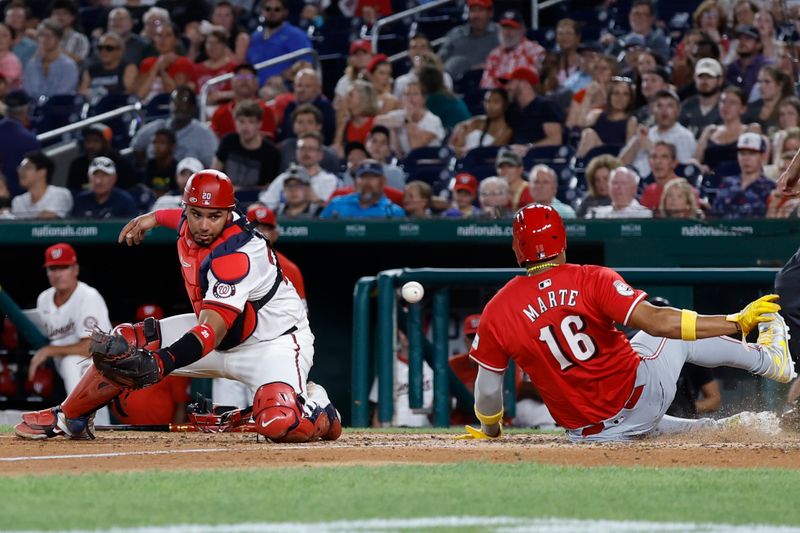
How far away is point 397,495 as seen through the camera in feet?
15.2

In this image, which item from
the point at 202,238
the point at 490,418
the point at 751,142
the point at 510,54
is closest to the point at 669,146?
the point at 751,142

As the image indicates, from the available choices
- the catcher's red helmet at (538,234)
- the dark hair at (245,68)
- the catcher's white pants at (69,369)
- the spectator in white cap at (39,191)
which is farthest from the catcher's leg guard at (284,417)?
the dark hair at (245,68)

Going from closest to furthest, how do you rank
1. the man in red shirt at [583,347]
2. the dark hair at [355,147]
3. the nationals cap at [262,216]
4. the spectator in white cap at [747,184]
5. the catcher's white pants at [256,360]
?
the man in red shirt at [583,347], the catcher's white pants at [256,360], the nationals cap at [262,216], the spectator in white cap at [747,184], the dark hair at [355,147]

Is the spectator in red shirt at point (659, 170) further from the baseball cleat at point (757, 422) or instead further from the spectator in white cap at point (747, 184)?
the baseball cleat at point (757, 422)

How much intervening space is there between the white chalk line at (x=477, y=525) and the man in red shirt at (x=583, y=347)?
6.85ft

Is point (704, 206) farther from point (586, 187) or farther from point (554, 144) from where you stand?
point (554, 144)

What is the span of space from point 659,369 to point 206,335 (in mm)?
2054

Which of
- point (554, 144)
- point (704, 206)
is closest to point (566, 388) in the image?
point (704, 206)

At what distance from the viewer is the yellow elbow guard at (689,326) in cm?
608

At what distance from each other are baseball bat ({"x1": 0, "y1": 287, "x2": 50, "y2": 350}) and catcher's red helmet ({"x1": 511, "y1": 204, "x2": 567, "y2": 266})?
481 centimetres

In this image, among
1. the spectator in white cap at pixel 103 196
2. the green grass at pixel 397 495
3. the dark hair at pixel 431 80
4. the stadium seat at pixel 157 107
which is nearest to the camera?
the green grass at pixel 397 495

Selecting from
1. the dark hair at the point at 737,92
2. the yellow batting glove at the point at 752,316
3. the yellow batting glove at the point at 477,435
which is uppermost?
the dark hair at the point at 737,92

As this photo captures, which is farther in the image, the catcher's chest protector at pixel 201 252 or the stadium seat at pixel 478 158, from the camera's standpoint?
the stadium seat at pixel 478 158

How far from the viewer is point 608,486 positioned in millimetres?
4902
